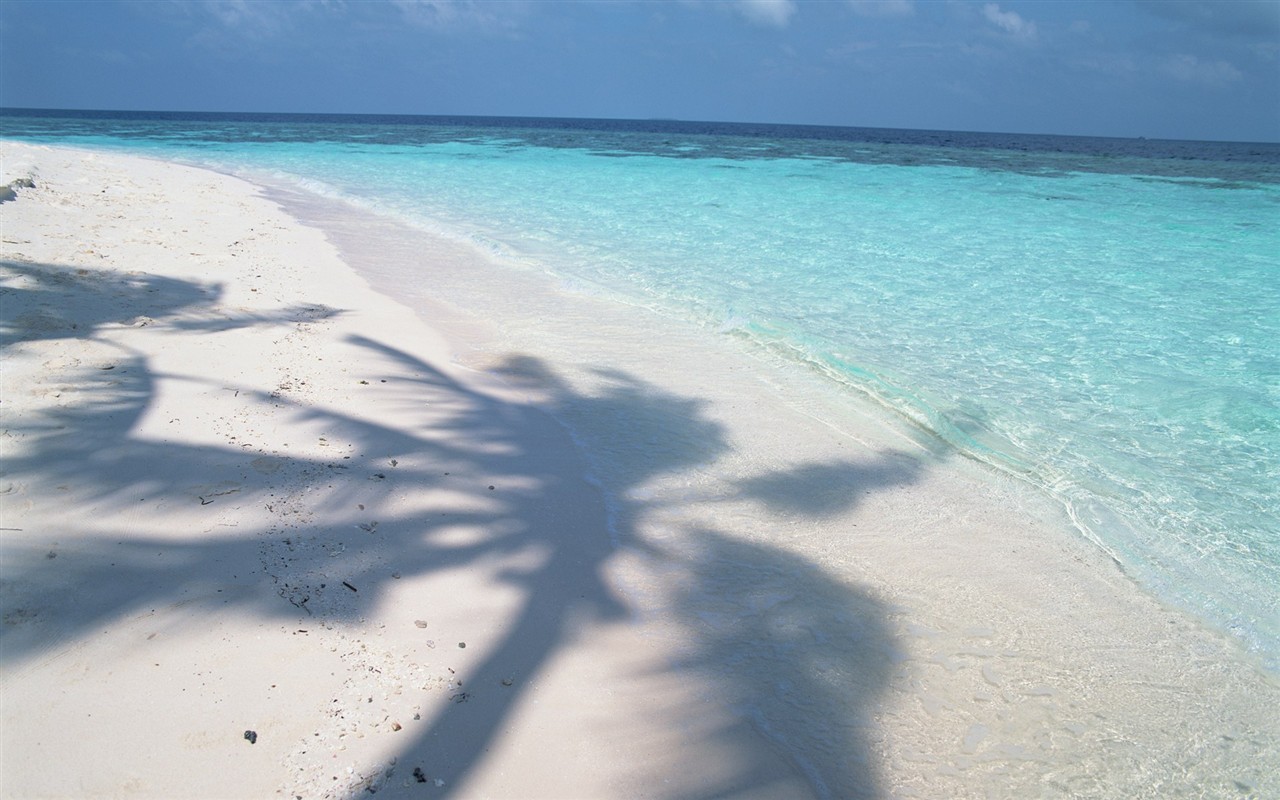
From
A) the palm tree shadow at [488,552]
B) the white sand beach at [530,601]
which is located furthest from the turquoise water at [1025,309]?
the palm tree shadow at [488,552]

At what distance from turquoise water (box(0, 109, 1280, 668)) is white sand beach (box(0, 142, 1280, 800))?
19.6 inches

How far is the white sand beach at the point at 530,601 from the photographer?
6.45 feet

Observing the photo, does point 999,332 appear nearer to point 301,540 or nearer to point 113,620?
point 301,540

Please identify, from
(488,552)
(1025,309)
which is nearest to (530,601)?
(488,552)

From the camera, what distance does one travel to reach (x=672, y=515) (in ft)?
10.9

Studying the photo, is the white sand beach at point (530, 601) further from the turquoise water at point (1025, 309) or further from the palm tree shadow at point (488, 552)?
the turquoise water at point (1025, 309)

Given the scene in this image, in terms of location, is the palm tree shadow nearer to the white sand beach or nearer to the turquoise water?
the white sand beach

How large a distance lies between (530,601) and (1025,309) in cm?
635

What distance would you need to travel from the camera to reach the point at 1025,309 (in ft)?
23.6

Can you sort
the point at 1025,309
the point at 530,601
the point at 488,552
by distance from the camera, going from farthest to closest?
the point at 1025,309, the point at 488,552, the point at 530,601

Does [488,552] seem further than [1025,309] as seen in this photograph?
No

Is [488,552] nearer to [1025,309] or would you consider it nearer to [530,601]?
[530,601]

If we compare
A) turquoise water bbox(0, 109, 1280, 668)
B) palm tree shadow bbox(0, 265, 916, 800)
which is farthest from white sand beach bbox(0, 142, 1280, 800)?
turquoise water bbox(0, 109, 1280, 668)

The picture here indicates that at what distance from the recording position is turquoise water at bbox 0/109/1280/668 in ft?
12.0
